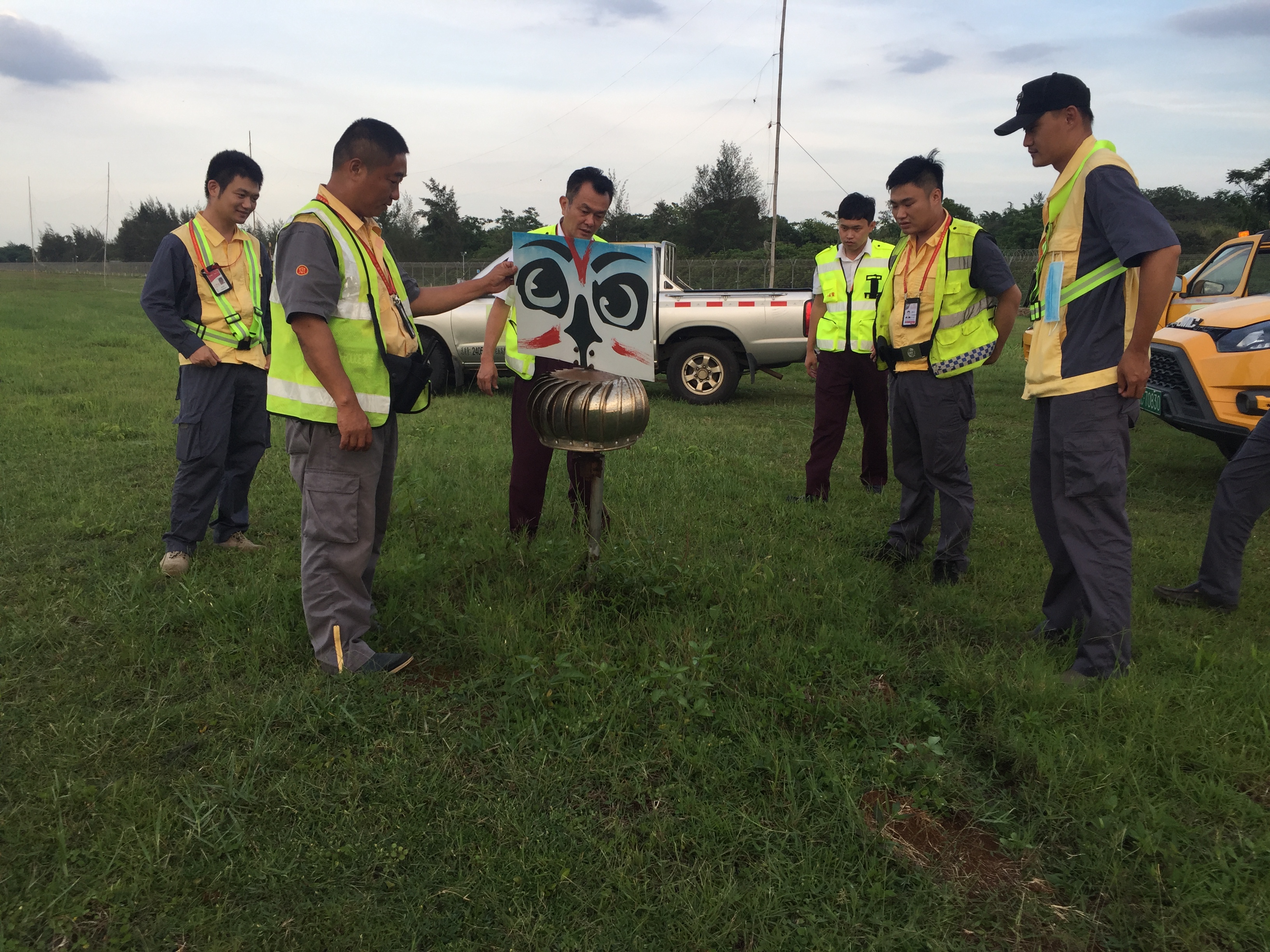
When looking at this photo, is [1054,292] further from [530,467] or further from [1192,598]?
[530,467]

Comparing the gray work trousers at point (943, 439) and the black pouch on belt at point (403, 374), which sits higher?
the black pouch on belt at point (403, 374)

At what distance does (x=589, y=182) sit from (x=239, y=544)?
279 centimetres

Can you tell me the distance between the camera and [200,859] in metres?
2.28

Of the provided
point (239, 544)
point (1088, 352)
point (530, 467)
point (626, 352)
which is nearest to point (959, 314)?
point (1088, 352)

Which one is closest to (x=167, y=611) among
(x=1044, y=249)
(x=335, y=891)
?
(x=335, y=891)

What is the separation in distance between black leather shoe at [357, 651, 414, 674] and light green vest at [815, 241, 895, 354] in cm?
388

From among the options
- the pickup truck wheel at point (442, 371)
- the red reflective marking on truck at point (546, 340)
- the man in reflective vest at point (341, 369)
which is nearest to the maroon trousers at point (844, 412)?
the red reflective marking on truck at point (546, 340)

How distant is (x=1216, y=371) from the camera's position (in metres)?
5.74

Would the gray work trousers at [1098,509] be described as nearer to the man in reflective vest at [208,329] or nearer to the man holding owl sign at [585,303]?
the man holding owl sign at [585,303]

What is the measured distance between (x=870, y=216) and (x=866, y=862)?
15.9ft

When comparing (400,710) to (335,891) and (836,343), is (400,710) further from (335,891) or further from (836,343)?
(836,343)

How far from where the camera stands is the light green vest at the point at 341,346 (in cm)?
300

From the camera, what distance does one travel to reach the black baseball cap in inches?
124

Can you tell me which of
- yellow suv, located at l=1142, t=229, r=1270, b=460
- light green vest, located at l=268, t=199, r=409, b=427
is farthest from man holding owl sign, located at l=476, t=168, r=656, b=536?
yellow suv, located at l=1142, t=229, r=1270, b=460
